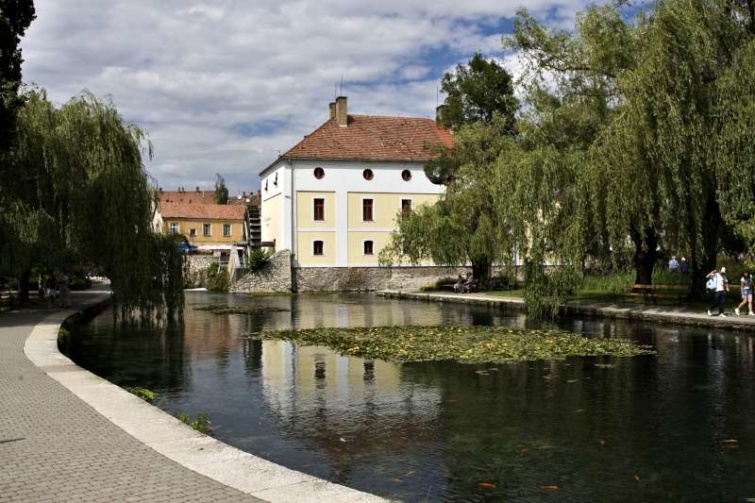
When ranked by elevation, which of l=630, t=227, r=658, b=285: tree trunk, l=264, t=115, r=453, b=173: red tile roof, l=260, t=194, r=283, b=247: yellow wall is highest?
l=264, t=115, r=453, b=173: red tile roof

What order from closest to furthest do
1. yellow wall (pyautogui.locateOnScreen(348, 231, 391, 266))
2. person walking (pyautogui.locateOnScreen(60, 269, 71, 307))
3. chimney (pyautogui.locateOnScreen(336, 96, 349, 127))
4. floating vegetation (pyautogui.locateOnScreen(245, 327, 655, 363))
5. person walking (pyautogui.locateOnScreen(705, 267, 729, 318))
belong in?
1. floating vegetation (pyautogui.locateOnScreen(245, 327, 655, 363))
2. person walking (pyautogui.locateOnScreen(705, 267, 729, 318))
3. person walking (pyautogui.locateOnScreen(60, 269, 71, 307))
4. yellow wall (pyautogui.locateOnScreen(348, 231, 391, 266))
5. chimney (pyautogui.locateOnScreen(336, 96, 349, 127))

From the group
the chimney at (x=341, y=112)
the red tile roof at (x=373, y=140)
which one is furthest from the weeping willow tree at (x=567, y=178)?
the chimney at (x=341, y=112)

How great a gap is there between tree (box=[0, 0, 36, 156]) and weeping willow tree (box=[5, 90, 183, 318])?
60.3 inches

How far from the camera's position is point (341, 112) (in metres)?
54.2

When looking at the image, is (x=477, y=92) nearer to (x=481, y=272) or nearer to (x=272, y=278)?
(x=481, y=272)

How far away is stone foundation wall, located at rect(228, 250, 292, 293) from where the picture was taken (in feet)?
166

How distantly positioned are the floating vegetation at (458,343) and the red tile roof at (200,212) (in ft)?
201

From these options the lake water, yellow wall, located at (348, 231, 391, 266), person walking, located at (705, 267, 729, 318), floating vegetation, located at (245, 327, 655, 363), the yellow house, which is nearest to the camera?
the lake water

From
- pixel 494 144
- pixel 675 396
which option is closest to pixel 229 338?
pixel 675 396

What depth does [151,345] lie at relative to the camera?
19031mm

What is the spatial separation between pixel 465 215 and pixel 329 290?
15251 millimetres

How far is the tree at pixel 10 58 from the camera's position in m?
21.4

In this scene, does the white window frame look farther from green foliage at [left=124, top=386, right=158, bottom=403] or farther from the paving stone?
the paving stone

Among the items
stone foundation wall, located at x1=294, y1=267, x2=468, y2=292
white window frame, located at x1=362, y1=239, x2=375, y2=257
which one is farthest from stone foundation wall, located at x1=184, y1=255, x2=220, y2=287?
white window frame, located at x1=362, y1=239, x2=375, y2=257
